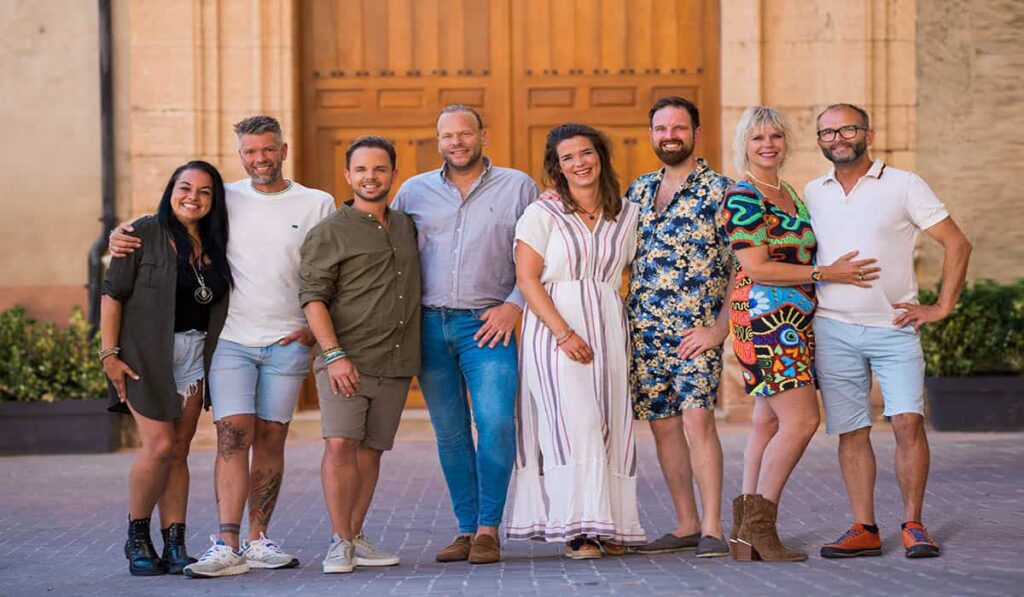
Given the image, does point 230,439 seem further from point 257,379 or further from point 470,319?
point 470,319

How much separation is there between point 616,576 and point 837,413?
1.32m

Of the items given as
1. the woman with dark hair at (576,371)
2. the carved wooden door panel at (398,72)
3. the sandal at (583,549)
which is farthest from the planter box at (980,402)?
the sandal at (583,549)

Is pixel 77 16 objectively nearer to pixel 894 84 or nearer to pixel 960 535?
pixel 894 84

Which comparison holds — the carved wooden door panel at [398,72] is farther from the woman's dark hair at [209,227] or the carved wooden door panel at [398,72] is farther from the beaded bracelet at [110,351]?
the beaded bracelet at [110,351]

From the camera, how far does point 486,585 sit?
21.1 feet

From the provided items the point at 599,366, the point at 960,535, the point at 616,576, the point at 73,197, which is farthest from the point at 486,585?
the point at 73,197

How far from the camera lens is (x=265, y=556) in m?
7.12

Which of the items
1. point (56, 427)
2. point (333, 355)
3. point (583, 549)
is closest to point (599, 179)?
point (333, 355)

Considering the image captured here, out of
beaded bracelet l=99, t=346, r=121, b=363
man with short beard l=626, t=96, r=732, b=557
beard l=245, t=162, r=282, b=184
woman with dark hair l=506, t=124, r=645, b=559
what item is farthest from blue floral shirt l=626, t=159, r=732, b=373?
beaded bracelet l=99, t=346, r=121, b=363

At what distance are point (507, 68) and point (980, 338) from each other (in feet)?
13.4

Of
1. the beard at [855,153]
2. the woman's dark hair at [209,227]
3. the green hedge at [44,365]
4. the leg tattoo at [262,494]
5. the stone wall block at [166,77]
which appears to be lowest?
the leg tattoo at [262,494]

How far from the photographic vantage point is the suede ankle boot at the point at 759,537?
274 inches

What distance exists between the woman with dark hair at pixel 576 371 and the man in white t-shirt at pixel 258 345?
39.4 inches

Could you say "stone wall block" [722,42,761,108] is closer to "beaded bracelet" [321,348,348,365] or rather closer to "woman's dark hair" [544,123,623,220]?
"woman's dark hair" [544,123,623,220]
